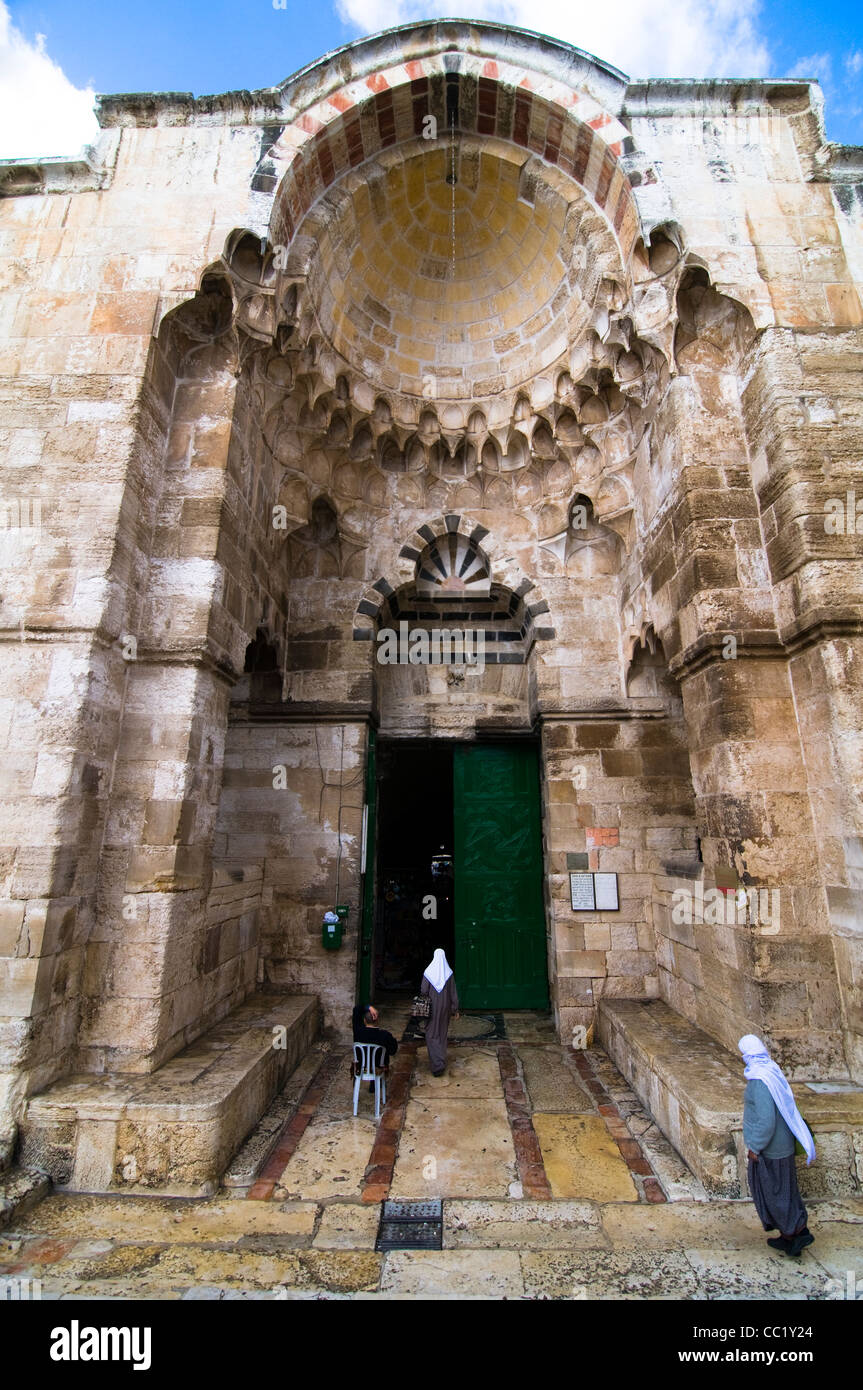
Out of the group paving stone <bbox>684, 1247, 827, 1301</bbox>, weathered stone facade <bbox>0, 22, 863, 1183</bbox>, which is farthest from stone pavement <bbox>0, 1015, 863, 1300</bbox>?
weathered stone facade <bbox>0, 22, 863, 1183</bbox>

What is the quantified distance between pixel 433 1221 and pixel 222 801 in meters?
4.24

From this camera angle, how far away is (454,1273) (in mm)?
2854

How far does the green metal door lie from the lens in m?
6.81

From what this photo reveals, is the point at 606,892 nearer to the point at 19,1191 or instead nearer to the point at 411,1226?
the point at 411,1226

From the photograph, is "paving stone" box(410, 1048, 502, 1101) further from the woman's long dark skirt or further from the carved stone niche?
→ the carved stone niche

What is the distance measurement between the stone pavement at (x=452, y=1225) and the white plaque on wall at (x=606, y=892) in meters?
1.85

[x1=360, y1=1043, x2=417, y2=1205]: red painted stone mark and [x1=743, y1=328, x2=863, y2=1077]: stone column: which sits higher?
[x1=743, y1=328, x2=863, y2=1077]: stone column

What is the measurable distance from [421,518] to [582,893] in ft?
14.1

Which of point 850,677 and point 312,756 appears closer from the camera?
point 850,677

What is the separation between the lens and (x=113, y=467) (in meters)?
4.38

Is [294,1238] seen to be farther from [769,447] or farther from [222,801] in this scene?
[769,447]

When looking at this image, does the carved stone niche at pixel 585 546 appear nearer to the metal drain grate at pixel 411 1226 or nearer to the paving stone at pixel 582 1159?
the paving stone at pixel 582 1159

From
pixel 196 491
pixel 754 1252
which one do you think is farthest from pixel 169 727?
pixel 754 1252

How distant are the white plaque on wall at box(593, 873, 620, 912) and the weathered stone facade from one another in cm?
17
